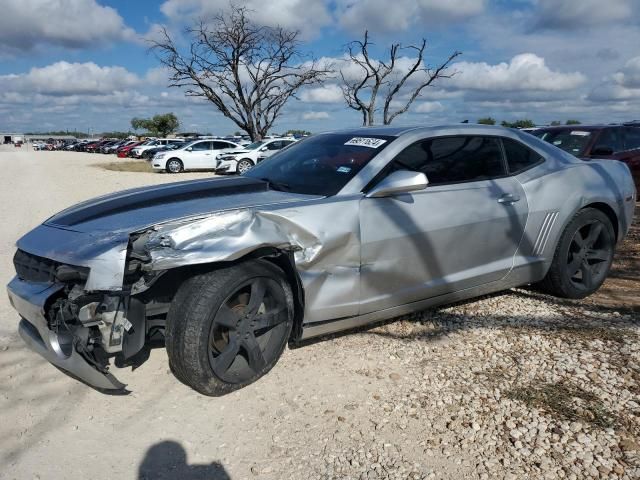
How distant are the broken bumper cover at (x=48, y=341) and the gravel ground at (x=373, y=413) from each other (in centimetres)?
29

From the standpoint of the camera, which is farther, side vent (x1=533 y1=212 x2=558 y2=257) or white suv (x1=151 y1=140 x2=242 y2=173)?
white suv (x1=151 y1=140 x2=242 y2=173)

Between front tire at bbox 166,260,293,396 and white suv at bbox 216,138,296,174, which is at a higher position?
front tire at bbox 166,260,293,396

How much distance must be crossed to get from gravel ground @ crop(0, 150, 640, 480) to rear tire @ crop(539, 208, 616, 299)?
52 cm

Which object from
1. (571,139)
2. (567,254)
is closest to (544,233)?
(567,254)

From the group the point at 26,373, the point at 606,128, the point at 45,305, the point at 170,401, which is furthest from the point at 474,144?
the point at 606,128

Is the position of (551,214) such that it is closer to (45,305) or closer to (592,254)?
(592,254)

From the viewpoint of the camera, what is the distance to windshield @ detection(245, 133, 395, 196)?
3496 mm

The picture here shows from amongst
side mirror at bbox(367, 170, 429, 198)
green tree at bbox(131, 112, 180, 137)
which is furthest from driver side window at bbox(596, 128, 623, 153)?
green tree at bbox(131, 112, 180, 137)

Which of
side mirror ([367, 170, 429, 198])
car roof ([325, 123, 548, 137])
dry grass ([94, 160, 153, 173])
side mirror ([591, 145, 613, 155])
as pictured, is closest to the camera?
side mirror ([367, 170, 429, 198])

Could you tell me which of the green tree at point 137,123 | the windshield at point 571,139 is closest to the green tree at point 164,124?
the green tree at point 137,123

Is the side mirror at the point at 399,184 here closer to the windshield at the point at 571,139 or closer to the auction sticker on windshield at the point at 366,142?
the auction sticker on windshield at the point at 366,142

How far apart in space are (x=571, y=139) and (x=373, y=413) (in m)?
7.83

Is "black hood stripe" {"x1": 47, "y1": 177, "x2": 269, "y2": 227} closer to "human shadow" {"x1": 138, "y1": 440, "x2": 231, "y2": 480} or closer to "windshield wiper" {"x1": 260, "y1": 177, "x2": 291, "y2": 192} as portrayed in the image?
"windshield wiper" {"x1": 260, "y1": 177, "x2": 291, "y2": 192}

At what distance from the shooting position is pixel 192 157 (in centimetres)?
2422
